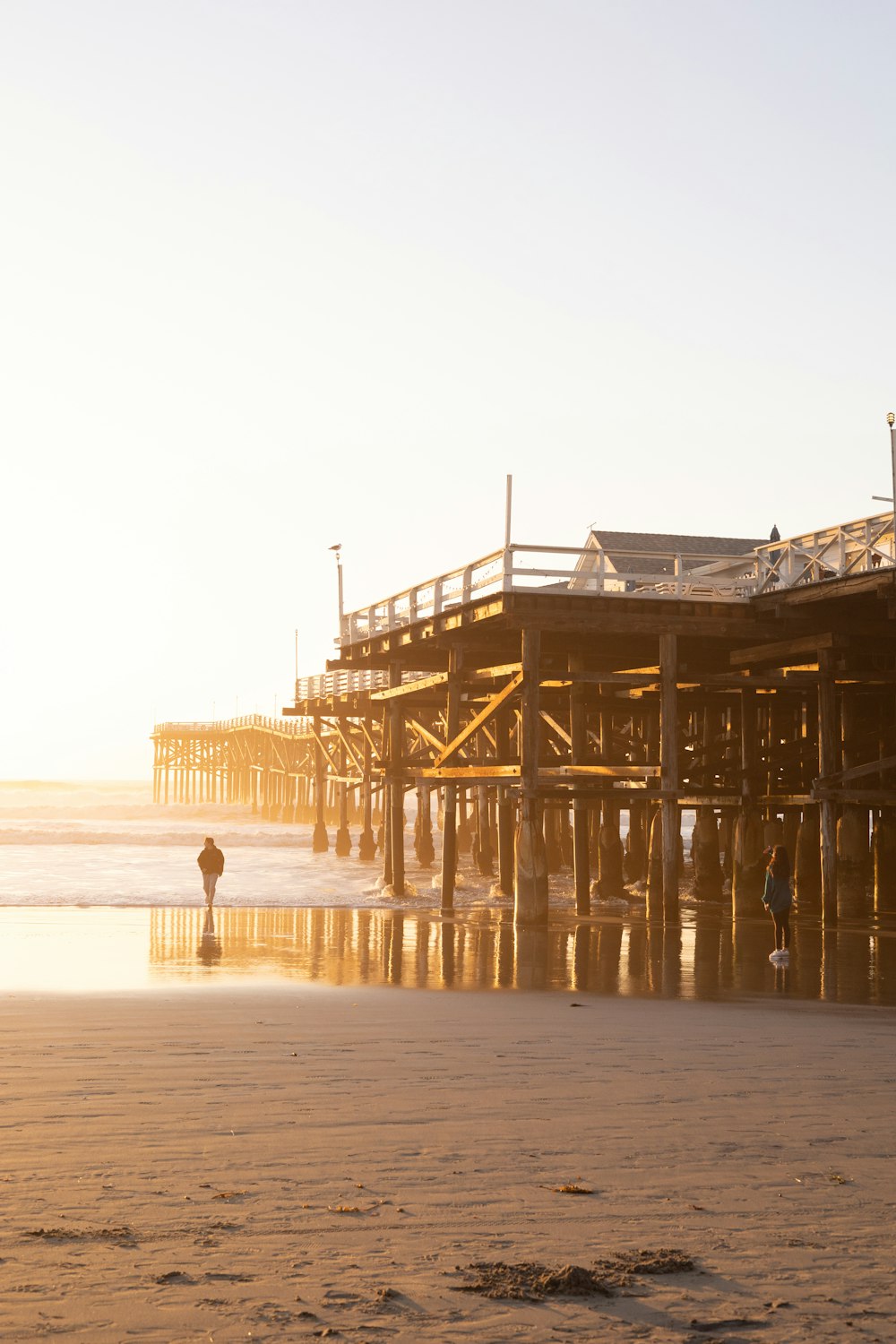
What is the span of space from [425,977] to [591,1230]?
885 cm

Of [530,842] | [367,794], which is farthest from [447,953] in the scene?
[367,794]

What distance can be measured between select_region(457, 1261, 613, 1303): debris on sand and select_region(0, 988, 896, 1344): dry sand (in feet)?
0.19

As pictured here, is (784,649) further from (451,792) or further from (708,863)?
(708,863)

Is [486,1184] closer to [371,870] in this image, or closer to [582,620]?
[582,620]

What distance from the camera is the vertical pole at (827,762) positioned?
2058 cm

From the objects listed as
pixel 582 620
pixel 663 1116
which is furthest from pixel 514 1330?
pixel 582 620

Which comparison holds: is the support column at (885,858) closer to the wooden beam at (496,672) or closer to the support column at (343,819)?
the wooden beam at (496,672)

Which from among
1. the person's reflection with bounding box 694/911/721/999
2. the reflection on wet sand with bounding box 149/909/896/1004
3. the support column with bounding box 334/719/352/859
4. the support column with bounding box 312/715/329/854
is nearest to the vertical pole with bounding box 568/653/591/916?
the reflection on wet sand with bounding box 149/909/896/1004

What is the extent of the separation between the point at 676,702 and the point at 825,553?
4.46 metres

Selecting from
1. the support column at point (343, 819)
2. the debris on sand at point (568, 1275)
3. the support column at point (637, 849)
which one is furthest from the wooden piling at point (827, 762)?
the support column at point (343, 819)

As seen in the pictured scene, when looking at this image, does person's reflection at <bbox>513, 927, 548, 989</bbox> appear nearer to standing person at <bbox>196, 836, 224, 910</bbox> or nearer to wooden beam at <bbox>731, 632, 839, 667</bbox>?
standing person at <bbox>196, 836, 224, 910</bbox>

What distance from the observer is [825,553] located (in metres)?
20.2

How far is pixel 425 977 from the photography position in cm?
1396

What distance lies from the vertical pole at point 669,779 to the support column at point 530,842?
1.89 metres
